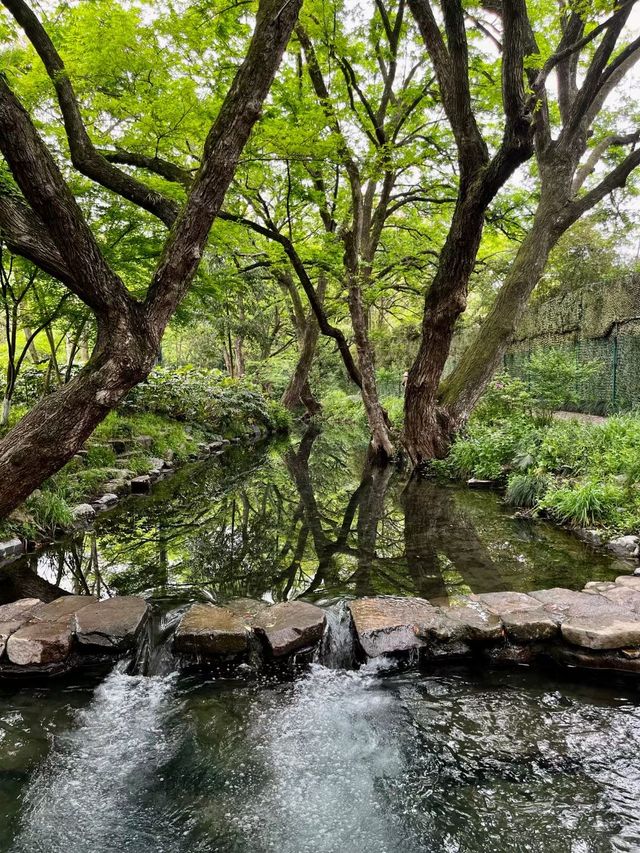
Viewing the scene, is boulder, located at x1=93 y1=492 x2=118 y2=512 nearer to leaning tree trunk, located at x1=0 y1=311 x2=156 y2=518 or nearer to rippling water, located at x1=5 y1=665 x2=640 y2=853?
leaning tree trunk, located at x1=0 y1=311 x2=156 y2=518

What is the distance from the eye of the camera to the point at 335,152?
7.12m

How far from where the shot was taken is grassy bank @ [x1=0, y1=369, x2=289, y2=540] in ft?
19.1

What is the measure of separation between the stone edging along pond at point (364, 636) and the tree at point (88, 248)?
4.18 ft

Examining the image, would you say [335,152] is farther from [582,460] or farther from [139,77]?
[582,460]

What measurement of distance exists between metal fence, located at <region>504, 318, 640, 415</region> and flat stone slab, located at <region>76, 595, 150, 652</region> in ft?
27.1

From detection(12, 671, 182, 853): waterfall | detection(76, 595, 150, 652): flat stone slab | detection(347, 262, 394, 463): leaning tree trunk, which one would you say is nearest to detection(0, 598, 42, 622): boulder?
detection(76, 595, 150, 652): flat stone slab

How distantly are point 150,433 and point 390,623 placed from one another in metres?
8.30

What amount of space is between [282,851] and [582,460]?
6.30 meters

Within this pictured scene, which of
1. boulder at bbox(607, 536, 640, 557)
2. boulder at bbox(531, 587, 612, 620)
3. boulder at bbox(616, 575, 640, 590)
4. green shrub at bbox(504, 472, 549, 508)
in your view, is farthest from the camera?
green shrub at bbox(504, 472, 549, 508)

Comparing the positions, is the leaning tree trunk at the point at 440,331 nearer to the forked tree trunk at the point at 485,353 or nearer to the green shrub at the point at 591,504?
the forked tree trunk at the point at 485,353

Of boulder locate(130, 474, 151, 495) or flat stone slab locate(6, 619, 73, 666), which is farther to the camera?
boulder locate(130, 474, 151, 495)

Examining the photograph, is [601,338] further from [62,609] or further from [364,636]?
A: [62,609]

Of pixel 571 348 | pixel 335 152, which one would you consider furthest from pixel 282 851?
pixel 571 348

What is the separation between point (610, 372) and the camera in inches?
379
